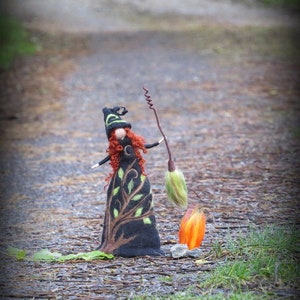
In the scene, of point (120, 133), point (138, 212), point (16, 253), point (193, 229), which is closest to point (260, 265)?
point (193, 229)

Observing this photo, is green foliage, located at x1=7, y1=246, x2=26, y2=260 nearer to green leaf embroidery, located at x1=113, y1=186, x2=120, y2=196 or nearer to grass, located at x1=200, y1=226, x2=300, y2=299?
green leaf embroidery, located at x1=113, y1=186, x2=120, y2=196

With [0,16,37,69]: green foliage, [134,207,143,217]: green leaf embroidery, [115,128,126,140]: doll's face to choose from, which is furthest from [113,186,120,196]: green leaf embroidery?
[0,16,37,69]: green foliage

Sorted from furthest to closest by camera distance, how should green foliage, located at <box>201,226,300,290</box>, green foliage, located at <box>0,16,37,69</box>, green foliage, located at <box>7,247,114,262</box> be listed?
green foliage, located at <box>0,16,37,69</box> → green foliage, located at <box>7,247,114,262</box> → green foliage, located at <box>201,226,300,290</box>

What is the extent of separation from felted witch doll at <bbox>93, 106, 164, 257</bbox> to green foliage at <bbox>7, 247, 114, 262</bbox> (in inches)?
3.0

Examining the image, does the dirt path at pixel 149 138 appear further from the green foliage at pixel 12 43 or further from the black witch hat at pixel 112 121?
the black witch hat at pixel 112 121

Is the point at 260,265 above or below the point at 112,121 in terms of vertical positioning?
below

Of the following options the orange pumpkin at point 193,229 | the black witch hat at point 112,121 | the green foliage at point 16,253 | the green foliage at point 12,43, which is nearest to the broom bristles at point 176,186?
the orange pumpkin at point 193,229

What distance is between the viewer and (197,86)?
11094 mm

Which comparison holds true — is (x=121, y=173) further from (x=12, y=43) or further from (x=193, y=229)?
(x=12, y=43)

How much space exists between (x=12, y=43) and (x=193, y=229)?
1018 cm

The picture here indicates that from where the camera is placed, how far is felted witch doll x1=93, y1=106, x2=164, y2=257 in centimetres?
432

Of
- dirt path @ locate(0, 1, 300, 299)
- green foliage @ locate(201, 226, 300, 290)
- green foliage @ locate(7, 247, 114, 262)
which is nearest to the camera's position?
green foliage @ locate(201, 226, 300, 290)

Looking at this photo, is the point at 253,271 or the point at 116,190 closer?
the point at 253,271

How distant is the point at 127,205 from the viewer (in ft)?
14.2
